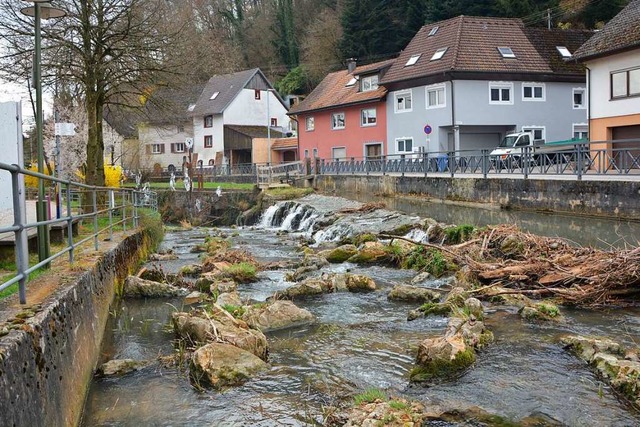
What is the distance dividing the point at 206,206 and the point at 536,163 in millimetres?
24235

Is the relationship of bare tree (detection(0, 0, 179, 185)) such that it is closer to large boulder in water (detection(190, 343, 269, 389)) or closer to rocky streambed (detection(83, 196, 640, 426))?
rocky streambed (detection(83, 196, 640, 426))

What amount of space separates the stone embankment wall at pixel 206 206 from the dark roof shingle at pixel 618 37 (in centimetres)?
2087

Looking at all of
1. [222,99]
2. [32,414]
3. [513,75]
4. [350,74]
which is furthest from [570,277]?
[222,99]

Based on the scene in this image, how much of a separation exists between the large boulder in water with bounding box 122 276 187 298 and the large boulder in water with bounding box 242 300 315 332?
2.78 meters

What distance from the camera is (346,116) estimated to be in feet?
156

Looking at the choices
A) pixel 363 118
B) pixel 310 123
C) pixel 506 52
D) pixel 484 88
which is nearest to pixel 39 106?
pixel 484 88

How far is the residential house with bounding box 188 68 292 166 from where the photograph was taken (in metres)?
64.6

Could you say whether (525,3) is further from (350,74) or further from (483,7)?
(350,74)

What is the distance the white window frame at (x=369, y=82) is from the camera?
150 feet

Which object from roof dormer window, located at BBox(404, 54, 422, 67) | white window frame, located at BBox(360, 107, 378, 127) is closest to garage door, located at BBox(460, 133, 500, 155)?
roof dormer window, located at BBox(404, 54, 422, 67)

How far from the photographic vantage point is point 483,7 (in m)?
51.5

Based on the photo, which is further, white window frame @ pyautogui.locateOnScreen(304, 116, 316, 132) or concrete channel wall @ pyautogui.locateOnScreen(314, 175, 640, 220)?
white window frame @ pyautogui.locateOnScreen(304, 116, 316, 132)

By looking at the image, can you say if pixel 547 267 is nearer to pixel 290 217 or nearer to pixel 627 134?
pixel 627 134

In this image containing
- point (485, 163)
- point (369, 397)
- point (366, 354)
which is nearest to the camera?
point (369, 397)
